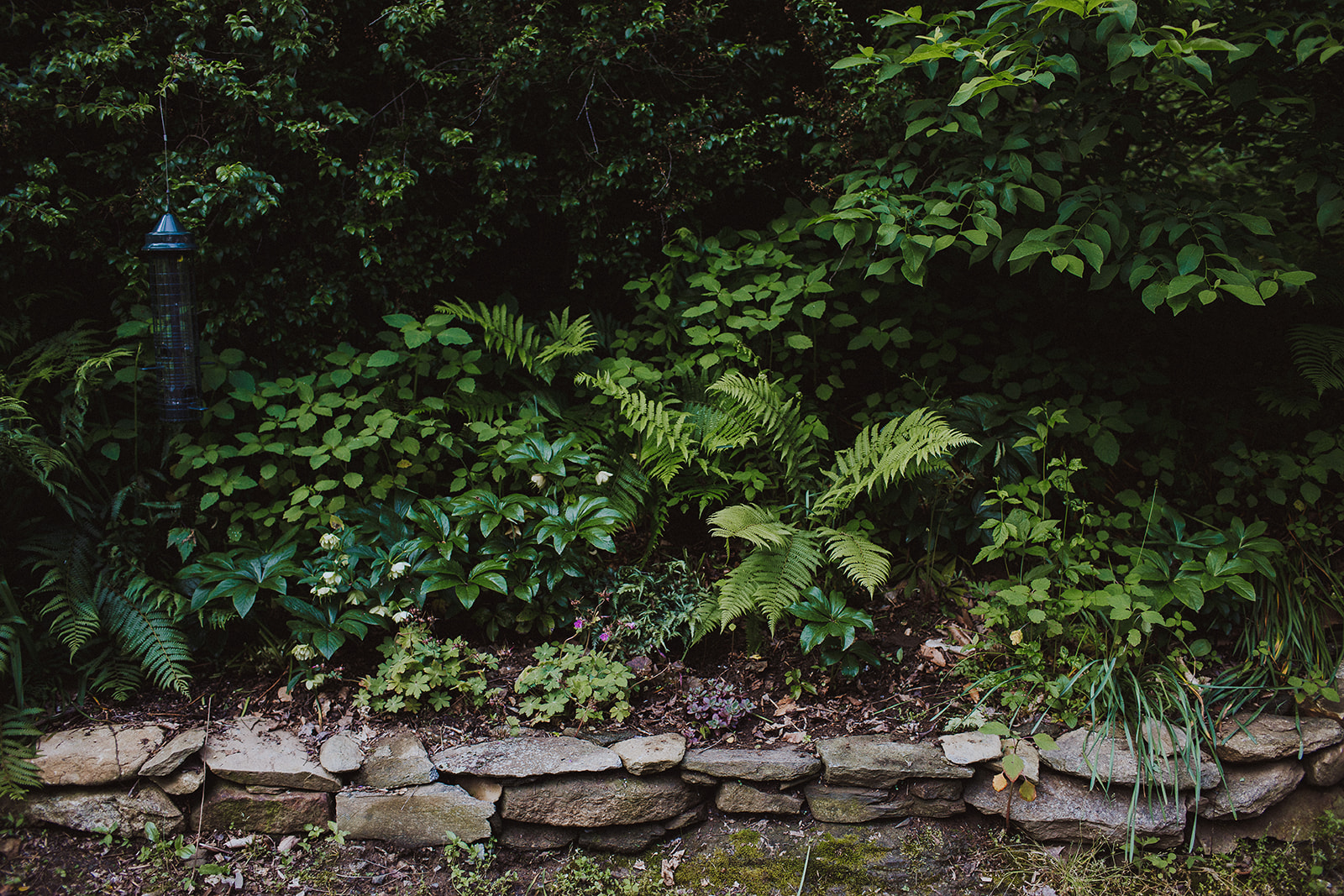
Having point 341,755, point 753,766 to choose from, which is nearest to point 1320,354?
point 753,766

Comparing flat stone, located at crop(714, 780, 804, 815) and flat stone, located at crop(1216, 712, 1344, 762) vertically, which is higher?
flat stone, located at crop(1216, 712, 1344, 762)

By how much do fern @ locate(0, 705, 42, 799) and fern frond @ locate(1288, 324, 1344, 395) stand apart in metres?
4.72

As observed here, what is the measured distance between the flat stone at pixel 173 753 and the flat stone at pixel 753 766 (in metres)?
1.70

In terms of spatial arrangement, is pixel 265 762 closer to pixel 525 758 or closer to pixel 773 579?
pixel 525 758

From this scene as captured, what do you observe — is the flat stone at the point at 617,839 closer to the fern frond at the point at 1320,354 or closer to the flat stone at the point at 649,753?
the flat stone at the point at 649,753

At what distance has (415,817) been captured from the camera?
2660 mm

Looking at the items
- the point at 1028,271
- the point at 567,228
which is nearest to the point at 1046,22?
the point at 1028,271

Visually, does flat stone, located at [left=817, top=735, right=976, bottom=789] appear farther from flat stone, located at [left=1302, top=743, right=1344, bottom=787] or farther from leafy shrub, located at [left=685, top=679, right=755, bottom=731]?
flat stone, located at [left=1302, top=743, right=1344, bottom=787]

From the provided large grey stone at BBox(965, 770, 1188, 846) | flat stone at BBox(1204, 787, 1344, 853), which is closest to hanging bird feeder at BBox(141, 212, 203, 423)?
large grey stone at BBox(965, 770, 1188, 846)

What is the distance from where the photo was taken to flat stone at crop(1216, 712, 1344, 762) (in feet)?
8.90

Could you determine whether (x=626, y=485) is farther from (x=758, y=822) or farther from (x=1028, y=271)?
(x=1028, y=271)

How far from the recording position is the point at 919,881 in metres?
2.62

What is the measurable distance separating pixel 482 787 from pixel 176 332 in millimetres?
2098

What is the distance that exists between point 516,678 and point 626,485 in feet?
2.97
